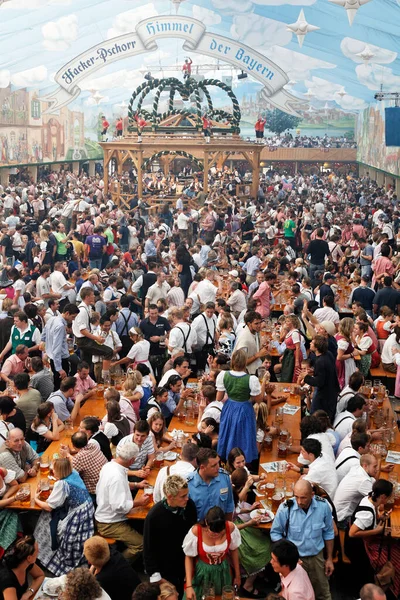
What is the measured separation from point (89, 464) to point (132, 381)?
1237 millimetres

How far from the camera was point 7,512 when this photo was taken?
18.5 feet

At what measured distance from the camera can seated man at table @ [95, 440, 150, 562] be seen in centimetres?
542

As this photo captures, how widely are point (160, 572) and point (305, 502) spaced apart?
40.3 inches

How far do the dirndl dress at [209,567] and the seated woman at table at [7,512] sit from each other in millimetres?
1610

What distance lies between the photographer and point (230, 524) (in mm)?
4652

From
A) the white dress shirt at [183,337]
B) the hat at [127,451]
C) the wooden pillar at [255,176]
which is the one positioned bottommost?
the hat at [127,451]

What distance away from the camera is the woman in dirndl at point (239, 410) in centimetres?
604

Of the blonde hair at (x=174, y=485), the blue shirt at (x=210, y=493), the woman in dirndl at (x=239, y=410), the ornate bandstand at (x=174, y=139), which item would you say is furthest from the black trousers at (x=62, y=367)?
the ornate bandstand at (x=174, y=139)

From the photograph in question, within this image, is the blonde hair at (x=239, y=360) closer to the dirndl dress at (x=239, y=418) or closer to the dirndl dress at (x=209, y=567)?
the dirndl dress at (x=239, y=418)

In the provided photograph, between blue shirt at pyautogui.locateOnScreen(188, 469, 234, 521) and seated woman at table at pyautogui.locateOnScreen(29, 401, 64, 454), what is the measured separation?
74.1 inches

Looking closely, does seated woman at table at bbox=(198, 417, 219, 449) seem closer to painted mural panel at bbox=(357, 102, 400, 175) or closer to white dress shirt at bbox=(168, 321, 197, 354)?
white dress shirt at bbox=(168, 321, 197, 354)

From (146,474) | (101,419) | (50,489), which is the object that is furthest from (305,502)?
(101,419)

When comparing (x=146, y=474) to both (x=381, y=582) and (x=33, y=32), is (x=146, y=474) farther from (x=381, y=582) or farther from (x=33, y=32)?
(x=33, y=32)

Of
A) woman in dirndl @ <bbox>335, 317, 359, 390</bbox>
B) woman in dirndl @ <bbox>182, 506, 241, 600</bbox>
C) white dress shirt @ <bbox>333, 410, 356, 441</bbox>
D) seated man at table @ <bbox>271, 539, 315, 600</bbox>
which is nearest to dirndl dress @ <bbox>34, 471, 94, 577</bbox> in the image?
woman in dirndl @ <bbox>182, 506, 241, 600</bbox>
